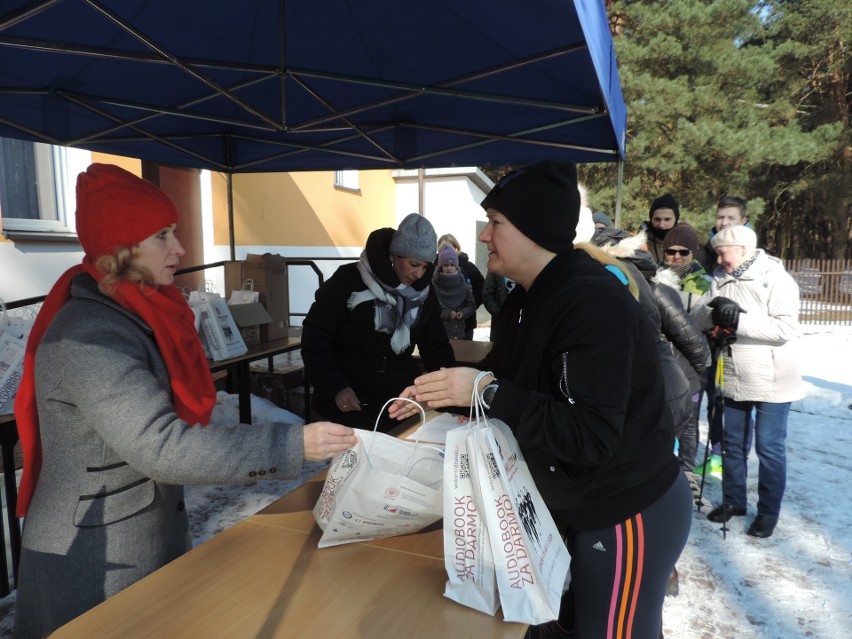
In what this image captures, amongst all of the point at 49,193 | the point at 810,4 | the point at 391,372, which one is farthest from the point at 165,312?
the point at 810,4

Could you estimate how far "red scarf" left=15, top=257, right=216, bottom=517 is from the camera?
143 centimetres

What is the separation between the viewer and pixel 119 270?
4.82 ft

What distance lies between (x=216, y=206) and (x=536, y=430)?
284 inches

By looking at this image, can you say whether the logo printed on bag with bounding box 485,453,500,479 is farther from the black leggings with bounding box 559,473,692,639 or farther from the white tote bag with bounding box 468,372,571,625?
the black leggings with bounding box 559,473,692,639

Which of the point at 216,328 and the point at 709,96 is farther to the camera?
the point at 709,96

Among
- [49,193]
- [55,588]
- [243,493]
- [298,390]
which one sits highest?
[49,193]

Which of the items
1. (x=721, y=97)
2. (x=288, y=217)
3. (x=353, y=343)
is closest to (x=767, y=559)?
(x=353, y=343)

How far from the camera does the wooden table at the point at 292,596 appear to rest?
3.86 feet

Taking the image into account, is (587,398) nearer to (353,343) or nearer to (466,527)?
(466,527)

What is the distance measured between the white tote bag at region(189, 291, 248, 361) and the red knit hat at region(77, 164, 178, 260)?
2249mm

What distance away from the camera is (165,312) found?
1521mm

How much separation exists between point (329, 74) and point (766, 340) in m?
2.86

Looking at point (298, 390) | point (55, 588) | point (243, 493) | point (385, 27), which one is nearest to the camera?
point (55, 588)

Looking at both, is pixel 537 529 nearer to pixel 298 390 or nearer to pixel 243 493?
pixel 243 493
